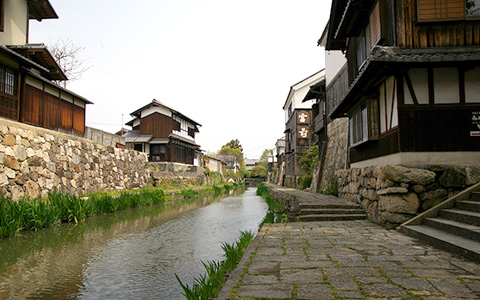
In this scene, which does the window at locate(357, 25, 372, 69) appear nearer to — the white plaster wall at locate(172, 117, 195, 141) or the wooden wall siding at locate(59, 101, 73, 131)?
the wooden wall siding at locate(59, 101, 73, 131)

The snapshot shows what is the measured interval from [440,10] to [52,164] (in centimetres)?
1434

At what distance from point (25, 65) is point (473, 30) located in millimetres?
15603

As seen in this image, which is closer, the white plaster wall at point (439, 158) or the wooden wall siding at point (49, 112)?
the white plaster wall at point (439, 158)

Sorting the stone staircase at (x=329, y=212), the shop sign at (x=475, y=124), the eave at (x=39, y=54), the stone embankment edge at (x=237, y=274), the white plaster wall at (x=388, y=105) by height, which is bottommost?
the stone embankment edge at (x=237, y=274)

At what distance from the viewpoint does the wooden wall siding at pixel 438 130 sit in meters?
7.29

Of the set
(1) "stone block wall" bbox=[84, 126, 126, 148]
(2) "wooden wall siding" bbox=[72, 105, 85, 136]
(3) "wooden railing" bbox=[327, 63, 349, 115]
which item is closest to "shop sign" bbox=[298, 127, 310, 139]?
(3) "wooden railing" bbox=[327, 63, 349, 115]

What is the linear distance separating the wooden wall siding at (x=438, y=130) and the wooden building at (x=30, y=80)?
43.8 feet

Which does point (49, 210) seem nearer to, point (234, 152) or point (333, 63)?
point (333, 63)

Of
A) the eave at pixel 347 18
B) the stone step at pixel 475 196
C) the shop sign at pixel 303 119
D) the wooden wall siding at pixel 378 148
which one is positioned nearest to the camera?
the stone step at pixel 475 196

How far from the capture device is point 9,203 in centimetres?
846

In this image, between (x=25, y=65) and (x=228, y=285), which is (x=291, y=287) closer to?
(x=228, y=285)

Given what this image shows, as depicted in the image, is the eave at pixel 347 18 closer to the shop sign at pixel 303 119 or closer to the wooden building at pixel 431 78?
the wooden building at pixel 431 78

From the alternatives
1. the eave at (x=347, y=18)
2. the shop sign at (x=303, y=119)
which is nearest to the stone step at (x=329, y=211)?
the eave at (x=347, y=18)

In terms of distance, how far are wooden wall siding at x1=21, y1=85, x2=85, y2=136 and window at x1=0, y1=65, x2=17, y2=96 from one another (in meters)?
0.77
